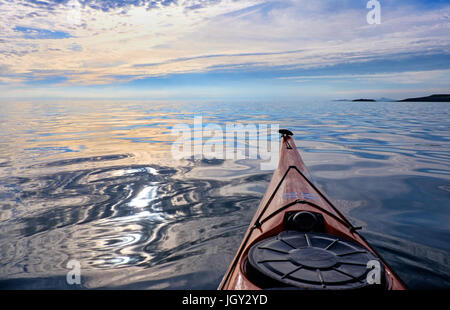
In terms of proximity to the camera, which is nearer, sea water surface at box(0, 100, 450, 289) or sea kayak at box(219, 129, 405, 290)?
sea kayak at box(219, 129, 405, 290)

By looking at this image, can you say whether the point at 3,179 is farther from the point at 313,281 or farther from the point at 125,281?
the point at 313,281

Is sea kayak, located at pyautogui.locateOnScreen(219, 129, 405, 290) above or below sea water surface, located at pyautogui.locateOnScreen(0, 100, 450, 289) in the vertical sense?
above

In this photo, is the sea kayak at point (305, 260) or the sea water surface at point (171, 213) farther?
the sea water surface at point (171, 213)

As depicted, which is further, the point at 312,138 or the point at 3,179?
the point at 312,138

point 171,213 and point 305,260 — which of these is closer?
point 305,260

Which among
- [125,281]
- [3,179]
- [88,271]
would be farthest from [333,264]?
[3,179]

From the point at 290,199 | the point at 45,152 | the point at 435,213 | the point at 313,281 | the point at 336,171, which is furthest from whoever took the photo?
the point at 45,152

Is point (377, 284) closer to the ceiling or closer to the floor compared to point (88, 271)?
closer to the ceiling

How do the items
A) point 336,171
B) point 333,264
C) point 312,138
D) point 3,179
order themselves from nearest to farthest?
point 333,264
point 3,179
point 336,171
point 312,138

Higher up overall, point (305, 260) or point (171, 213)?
point (305, 260)

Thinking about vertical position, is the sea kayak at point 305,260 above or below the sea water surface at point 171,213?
above

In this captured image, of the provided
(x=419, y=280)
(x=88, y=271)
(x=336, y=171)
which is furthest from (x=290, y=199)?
(x=336, y=171)

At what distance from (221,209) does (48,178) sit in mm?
5200

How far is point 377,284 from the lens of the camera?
6.77 ft
